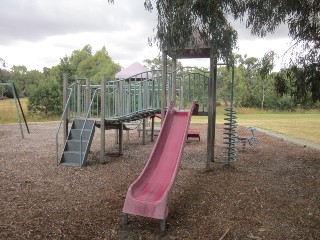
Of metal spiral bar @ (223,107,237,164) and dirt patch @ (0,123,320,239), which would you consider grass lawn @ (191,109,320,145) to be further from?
dirt patch @ (0,123,320,239)

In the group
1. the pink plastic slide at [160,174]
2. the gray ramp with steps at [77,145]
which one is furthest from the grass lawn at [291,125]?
the gray ramp with steps at [77,145]

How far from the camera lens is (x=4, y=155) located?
34.3 feet

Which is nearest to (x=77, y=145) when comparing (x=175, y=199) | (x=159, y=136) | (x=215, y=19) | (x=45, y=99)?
(x=159, y=136)

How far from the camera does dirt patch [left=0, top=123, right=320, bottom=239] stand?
4.66 meters

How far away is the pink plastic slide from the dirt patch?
0.28 meters

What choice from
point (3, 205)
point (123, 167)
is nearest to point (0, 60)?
point (123, 167)

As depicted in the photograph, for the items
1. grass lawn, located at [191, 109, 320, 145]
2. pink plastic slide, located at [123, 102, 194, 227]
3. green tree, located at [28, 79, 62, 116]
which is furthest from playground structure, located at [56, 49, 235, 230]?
green tree, located at [28, 79, 62, 116]

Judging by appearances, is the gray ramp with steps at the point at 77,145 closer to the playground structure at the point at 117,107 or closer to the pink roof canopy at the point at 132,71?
the playground structure at the point at 117,107

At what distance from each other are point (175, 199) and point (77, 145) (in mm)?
3897

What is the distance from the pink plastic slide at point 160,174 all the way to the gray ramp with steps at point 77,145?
2.63 metres

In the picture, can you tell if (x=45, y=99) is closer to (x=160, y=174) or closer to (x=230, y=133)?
(x=230, y=133)

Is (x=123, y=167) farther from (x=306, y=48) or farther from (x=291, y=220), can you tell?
(x=306, y=48)

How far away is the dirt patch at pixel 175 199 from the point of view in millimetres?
4656

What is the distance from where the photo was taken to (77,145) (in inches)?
358
